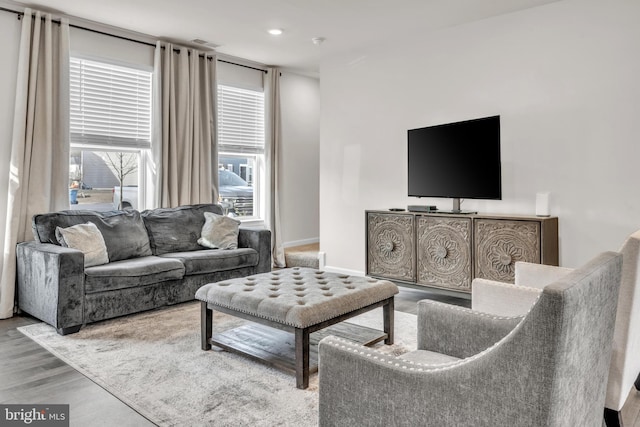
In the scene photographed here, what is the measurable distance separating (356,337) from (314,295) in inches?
21.6

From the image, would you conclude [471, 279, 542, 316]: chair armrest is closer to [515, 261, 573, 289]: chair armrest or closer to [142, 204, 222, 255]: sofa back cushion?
[515, 261, 573, 289]: chair armrest

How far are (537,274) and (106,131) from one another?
4.19 metres

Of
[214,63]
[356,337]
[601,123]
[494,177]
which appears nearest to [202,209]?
[214,63]

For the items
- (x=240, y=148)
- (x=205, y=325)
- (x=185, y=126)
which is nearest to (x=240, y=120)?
(x=240, y=148)

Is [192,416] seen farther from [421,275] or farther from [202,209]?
[202,209]

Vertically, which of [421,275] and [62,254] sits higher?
[62,254]

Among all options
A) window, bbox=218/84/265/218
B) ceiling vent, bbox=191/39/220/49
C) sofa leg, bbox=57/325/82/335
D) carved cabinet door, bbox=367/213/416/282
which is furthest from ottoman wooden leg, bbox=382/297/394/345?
ceiling vent, bbox=191/39/220/49

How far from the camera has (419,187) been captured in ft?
14.8

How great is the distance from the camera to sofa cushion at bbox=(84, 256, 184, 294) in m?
3.52

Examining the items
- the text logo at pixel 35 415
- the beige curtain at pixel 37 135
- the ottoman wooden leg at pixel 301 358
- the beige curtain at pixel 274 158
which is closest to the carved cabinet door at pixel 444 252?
the ottoman wooden leg at pixel 301 358

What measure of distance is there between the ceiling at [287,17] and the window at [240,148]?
2.93 ft

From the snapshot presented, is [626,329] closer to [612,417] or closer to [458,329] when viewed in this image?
[612,417]

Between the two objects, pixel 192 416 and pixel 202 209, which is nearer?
pixel 192 416

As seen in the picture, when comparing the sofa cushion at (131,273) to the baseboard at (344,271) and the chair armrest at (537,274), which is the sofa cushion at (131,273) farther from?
the chair armrest at (537,274)
